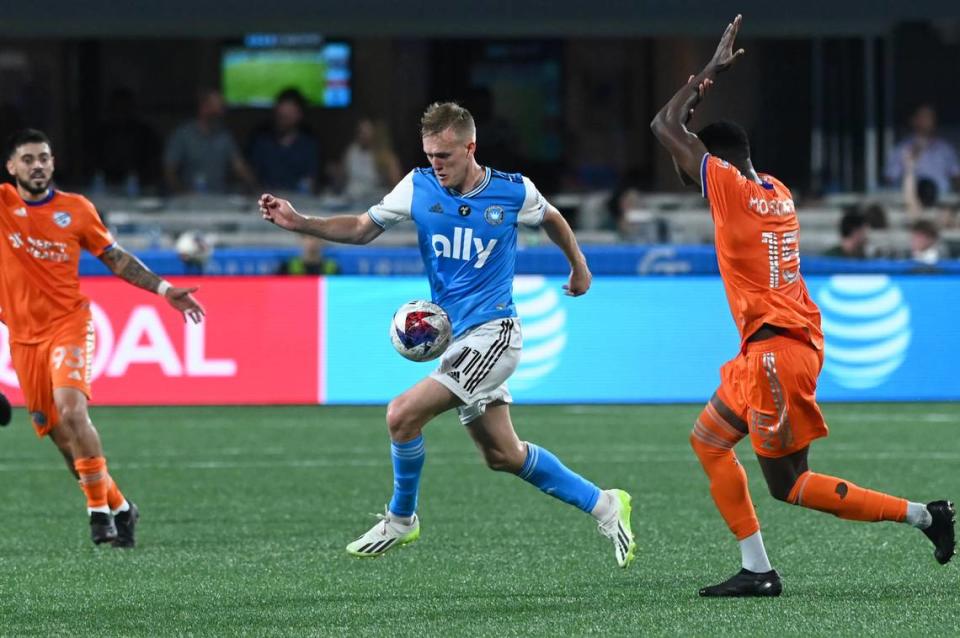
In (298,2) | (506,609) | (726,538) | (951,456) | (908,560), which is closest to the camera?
(506,609)

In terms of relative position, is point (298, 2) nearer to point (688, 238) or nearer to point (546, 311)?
point (688, 238)

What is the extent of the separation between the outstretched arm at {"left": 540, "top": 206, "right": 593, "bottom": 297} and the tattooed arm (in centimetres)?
170

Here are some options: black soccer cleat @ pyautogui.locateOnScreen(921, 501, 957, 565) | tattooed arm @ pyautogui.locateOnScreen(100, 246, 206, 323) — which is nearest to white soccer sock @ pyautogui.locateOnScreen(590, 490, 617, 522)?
black soccer cleat @ pyautogui.locateOnScreen(921, 501, 957, 565)

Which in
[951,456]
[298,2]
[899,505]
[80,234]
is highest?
[298,2]

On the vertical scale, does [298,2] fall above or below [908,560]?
above

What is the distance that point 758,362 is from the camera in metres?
7.13

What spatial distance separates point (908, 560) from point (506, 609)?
82.2 inches

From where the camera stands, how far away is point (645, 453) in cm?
1279

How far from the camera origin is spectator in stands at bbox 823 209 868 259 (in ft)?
54.9

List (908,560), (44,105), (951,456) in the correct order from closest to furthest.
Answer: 1. (908,560)
2. (951,456)
3. (44,105)

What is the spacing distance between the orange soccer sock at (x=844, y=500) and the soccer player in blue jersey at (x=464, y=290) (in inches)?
36.7

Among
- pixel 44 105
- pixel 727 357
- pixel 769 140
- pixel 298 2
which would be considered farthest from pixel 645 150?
pixel 727 357

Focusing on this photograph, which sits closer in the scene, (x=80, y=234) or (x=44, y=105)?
(x=80, y=234)

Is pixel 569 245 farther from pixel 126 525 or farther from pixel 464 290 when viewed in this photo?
pixel 126 525
